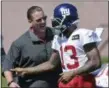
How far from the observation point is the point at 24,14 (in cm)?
1756

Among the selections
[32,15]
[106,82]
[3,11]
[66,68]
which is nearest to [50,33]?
[32,15]

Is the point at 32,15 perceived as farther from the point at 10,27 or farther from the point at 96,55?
the point at 10,27

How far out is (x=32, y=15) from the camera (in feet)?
21.4

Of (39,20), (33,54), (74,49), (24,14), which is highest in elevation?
(39,20)

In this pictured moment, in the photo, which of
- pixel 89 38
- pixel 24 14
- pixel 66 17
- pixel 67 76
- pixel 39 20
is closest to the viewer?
pixel 89 38

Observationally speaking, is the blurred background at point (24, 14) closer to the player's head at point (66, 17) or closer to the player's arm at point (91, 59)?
the player's head at point (66, 17)

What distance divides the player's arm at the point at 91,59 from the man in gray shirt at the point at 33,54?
0.79m

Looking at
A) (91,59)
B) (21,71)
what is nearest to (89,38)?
(91,59)

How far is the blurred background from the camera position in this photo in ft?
57.1

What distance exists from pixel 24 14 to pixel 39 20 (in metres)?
11.1

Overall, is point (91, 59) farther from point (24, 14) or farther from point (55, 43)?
point (24, 14)

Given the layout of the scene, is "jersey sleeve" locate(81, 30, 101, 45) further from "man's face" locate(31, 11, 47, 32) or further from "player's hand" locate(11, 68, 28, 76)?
"player's hand" locate(11, 68, 28, 76)

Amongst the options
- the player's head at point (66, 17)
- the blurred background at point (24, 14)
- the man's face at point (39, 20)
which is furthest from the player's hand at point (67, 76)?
the blurred background at point (24, 14)

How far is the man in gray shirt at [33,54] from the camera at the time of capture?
656 centimetres
